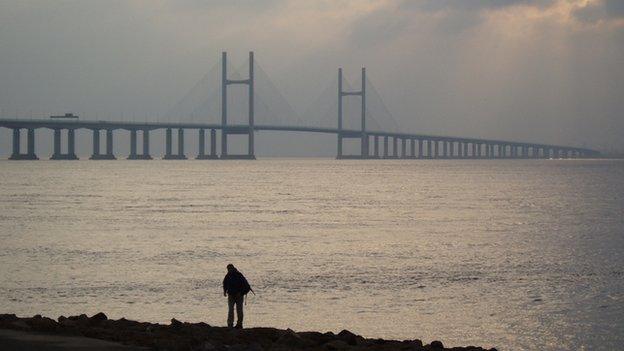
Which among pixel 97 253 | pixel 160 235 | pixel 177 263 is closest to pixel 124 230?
pixel 160 235

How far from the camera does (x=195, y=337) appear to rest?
39.9 feet

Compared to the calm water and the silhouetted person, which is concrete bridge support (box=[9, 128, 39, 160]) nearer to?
the calm water

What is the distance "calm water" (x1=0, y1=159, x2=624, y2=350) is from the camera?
1723 cm

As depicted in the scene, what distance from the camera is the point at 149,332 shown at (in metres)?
12.5

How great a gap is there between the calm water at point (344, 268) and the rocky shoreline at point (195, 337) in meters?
3.16

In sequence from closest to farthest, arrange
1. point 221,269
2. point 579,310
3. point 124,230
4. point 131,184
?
point 579,310
point 221,269
point 124,230
point 131,184

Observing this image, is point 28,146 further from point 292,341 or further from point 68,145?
point 292,341

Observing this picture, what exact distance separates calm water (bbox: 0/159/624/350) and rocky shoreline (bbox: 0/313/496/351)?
316 cm

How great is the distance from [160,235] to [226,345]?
21.3m

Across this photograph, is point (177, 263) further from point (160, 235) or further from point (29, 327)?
point (29, 327)

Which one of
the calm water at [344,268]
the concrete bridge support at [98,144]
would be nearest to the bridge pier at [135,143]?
the concrete bridge support at [98,144]

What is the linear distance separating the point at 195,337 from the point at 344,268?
11.8 meters

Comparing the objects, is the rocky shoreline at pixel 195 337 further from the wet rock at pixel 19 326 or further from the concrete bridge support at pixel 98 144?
the concrete bridge support at pixel 98 144

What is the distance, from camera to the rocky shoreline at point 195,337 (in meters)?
11.6
